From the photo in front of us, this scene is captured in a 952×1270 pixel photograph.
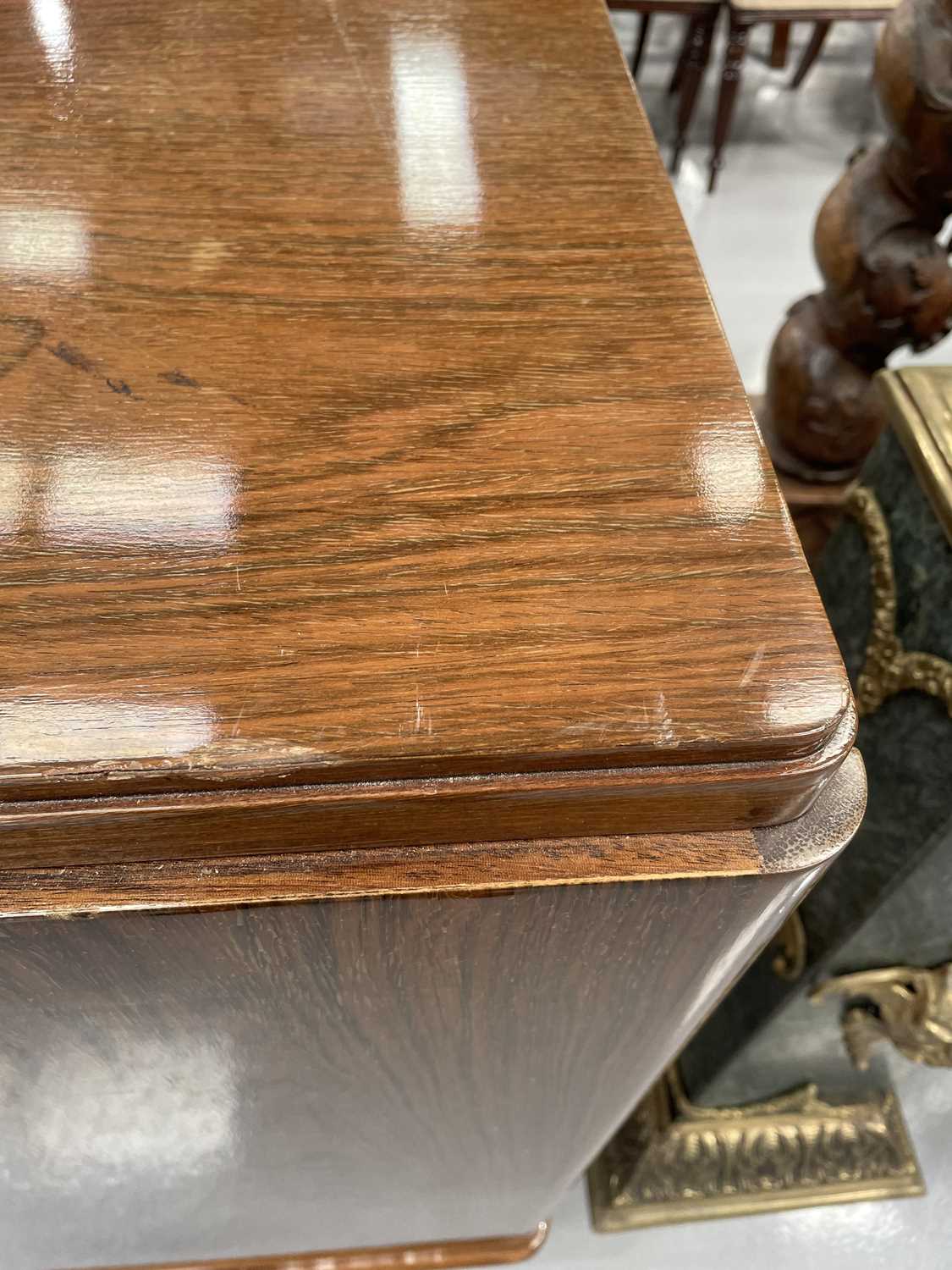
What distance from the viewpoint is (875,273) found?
3.00ft

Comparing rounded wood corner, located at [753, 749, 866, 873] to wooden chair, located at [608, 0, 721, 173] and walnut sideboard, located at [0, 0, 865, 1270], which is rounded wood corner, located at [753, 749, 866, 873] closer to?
walnut sideboard, located at [0, 0, 865, 1270]

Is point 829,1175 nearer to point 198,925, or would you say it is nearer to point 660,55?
point 198,925

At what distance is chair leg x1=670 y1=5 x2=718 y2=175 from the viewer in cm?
170

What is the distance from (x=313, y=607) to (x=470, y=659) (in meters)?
0.05

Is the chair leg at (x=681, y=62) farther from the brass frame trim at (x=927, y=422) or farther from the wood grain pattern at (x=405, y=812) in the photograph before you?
the wood grain pattern at (x=405, y=812)

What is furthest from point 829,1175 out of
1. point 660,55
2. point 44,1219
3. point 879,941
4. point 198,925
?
point 660,55

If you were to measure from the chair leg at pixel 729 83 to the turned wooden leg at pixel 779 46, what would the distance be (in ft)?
1.42

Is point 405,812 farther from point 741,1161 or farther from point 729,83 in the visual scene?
point 729,83

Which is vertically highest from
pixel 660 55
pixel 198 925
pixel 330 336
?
pixel 330 336

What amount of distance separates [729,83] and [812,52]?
1.49ft

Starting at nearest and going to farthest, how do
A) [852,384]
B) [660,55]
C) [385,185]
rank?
[385,185]
[852,384]
[660,55]

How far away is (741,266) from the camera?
5.41ft

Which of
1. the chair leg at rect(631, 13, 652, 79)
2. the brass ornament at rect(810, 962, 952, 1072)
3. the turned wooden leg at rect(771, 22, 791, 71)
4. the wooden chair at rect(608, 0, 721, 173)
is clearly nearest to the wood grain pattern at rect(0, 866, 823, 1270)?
the brass ornament at rect(810, 962, 952, 1072)

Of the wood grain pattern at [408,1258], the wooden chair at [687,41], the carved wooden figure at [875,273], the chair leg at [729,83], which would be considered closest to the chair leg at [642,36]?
the wooden chair at [687,41]
